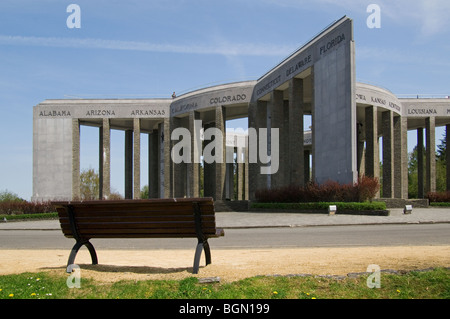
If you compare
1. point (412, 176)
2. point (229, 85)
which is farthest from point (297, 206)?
point (412, 176)

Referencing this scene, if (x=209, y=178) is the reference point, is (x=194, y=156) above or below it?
above

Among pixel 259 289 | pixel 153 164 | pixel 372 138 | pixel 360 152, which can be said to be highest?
pixel 372 138

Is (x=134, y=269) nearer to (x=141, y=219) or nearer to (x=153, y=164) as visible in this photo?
(x=141, y=219)

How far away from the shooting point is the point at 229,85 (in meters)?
42.6

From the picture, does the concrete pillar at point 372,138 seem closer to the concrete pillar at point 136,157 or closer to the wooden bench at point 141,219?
the concrete pillar at point 136,157

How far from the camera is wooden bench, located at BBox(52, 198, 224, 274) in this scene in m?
6.95

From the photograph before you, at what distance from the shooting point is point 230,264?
24.5ft

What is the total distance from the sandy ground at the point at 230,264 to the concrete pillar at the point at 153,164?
44364mm

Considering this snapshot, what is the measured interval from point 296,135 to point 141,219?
2832 cm

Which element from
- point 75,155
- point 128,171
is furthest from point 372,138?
point 75,155

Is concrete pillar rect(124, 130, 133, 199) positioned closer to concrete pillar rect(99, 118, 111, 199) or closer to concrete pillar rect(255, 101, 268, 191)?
concrete pillar rect(99, 118, 111, 199)

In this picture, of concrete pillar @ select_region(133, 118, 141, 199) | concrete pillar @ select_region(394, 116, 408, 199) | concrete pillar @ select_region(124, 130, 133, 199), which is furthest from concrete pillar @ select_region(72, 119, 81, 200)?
concrete pillar @ select_region(394, 116, 408, 199)
